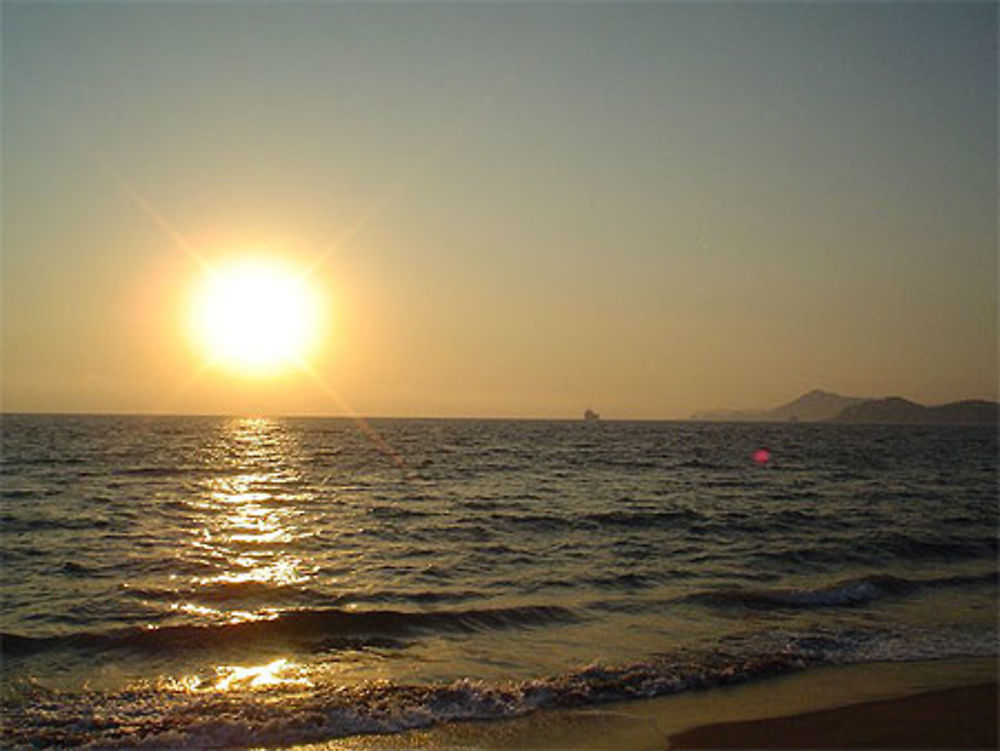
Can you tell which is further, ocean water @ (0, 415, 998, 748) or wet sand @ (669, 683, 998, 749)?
ocean water @ (0, 415, 998, 748)

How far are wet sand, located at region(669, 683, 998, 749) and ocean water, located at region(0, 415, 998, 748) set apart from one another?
1.59 meters

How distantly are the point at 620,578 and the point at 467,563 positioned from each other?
13.4 feet

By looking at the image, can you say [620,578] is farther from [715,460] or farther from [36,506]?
[715,460]

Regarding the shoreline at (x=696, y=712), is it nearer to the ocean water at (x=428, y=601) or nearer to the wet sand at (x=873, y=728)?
the wet sand at (x=873, y=728)

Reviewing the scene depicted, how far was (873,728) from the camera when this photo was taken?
909 centimetres

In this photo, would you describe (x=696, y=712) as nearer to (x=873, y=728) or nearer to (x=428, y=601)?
(x=873, y=728)

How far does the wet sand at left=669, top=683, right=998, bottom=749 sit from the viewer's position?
866 cm

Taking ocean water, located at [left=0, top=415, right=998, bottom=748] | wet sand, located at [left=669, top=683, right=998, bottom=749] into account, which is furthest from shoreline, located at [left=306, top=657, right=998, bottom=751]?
ocean water, located at [left=0, top=415, right=998, bottom=748]

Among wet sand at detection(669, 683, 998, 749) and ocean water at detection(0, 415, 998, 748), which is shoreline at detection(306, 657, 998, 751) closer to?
wet sand at detection(669, 683, 998, 749)

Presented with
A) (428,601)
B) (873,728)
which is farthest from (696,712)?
(428,601)

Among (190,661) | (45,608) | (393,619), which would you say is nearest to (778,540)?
(393,619)

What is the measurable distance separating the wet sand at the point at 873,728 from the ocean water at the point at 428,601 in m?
1.59

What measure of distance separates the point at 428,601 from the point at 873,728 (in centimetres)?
893

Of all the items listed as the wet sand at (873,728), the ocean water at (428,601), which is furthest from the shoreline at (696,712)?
the ocean water at (428,601)
